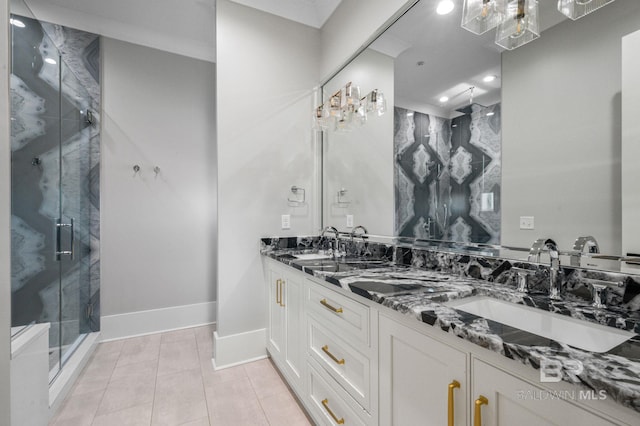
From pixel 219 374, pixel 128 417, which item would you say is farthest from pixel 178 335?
pixel 128 417

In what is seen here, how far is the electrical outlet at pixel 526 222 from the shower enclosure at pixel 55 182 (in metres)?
2.39

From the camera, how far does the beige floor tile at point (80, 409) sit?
1573 millimetres

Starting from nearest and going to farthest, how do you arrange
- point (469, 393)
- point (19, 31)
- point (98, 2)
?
point (469, 393) < point (19, 31) < point (98, 2)

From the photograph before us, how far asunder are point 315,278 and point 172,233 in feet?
6.84

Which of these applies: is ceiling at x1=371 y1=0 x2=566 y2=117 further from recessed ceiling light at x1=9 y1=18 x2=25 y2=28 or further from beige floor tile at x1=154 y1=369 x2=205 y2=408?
beige floor tile at x1=154 y1=369 x2=205 y2=408

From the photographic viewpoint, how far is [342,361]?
1.23 meters

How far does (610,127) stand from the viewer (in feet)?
3.07

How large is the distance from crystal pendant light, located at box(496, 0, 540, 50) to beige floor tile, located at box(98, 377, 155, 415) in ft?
8.89

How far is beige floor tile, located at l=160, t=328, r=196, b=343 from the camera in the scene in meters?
2.62

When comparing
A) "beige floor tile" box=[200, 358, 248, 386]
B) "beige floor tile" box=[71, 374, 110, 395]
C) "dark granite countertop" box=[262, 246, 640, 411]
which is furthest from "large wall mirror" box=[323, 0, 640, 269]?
"beige floor tile" box=[71, 374, 110, 395]

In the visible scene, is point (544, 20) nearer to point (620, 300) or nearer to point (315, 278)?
point (620, 300)

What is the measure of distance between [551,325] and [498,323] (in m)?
0.28

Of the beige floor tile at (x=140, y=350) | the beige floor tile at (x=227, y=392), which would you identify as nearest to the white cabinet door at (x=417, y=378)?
the beige floor tile at (x=227, y=392)

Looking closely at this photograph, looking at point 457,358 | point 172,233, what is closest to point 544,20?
point 457,358
